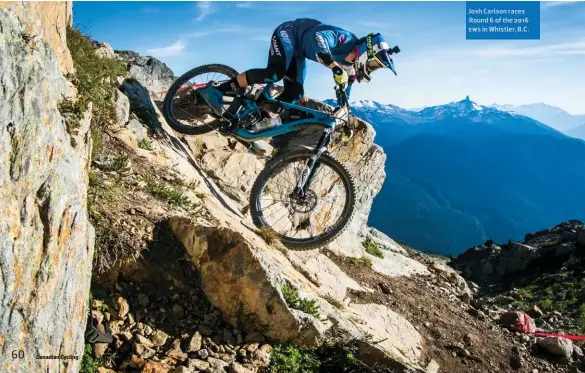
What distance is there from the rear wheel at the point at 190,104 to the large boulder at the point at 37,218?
587cm

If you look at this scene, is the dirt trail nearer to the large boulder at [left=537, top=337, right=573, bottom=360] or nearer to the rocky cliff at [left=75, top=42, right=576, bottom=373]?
the rocky cliff at [left=75, top=42, right=576, bottom=373]

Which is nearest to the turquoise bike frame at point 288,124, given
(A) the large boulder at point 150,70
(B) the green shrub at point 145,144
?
(B) the green shrub at point 145,144

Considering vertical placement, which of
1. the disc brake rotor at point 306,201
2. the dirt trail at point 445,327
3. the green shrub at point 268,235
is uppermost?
the disc brake rotor at point 306,201

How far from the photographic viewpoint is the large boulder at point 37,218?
3754 mm

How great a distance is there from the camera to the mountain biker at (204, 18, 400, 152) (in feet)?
29.1

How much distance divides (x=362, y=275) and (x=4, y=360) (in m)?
10.2

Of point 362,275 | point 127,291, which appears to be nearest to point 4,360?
point 127,291

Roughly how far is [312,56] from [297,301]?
16.9ft

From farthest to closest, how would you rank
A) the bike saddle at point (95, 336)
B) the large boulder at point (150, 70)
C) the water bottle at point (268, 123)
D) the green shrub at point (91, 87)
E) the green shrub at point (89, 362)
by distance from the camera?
the large boulder at point (150, 70) < the water bottle at point (268, 123) < the green shrub at point (91, 87) < the bike saddle at point (95, 336) < the green shrub at point (89, 362)

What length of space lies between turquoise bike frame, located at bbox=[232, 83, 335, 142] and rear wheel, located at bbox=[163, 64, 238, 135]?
1.50m

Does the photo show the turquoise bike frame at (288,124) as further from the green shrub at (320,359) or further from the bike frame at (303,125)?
the green shrub at (320,359)

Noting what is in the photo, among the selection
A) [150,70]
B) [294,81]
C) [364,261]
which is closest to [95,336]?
[294,81]

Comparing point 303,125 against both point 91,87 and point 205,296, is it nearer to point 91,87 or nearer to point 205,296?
point 91,87

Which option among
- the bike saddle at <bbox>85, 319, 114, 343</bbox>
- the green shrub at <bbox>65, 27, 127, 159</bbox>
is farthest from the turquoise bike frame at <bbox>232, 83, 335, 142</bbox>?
the bike saddle at <bbox>85, 319, 114, 343</bbox>
